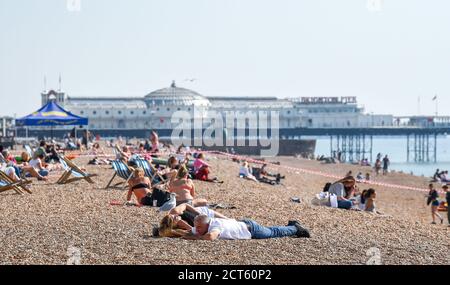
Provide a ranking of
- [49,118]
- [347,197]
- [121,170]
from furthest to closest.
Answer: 1. [49,118]
2. [121,170]
3. [347,197]

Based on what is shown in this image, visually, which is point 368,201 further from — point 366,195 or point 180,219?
point 180,219

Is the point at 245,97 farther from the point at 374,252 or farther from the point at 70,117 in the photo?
the point at 374,252

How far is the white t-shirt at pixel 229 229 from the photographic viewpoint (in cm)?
881

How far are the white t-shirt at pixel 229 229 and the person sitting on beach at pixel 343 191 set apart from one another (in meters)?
4.12

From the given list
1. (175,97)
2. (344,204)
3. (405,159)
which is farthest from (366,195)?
(175,97)

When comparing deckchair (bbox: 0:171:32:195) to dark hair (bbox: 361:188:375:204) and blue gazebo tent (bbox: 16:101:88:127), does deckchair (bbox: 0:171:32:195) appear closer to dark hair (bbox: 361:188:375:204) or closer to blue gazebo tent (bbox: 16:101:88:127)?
dark hair (bbox: 361:188:375:204)

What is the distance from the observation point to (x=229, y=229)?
8.82 metres

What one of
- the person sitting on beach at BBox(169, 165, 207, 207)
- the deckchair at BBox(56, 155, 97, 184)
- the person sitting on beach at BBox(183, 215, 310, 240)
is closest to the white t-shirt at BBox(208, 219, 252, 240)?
the person sitting on beach at BBox(183, 215, 310, 240)

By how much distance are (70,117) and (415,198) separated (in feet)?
29.7

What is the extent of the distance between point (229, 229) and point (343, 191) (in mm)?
4929

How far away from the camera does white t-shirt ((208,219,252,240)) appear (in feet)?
28.9

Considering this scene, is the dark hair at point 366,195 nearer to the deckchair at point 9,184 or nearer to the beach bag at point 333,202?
the beach bag at point 333,202

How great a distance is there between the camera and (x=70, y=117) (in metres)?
23.2
